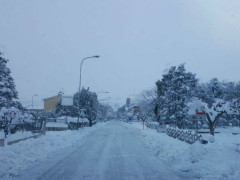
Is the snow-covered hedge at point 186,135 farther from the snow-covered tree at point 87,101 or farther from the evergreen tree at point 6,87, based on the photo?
the snow-covered tree at point 87,101

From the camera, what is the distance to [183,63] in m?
43.8

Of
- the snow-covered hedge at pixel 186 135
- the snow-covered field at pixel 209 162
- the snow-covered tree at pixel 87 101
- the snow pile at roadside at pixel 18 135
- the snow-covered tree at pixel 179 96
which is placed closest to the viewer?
the snow-covered field at pixel 209 162

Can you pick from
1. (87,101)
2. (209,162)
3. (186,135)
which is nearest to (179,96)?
(186,135)

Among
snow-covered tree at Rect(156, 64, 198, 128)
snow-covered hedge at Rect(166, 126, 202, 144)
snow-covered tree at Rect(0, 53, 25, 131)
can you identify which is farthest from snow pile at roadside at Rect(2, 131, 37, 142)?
snow-covered tree at Rect(156, 64, 198, 128)

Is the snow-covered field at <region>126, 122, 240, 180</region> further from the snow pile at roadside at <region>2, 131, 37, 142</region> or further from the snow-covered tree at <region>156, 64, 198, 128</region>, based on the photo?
the snow-covered tree at <region>156, 64, 198, 128</region>

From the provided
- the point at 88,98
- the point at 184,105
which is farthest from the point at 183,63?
the point at 88,98

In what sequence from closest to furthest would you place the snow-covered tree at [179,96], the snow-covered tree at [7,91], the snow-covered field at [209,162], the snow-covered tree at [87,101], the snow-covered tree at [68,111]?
1. the snow-covered field at [209,162]
2. the snow-covered tree at [7,91]
3. the snow-covered tree at [179,96]
4. the snow-covered tree at [68,111]
5. the snow-covered tree at [87,101]

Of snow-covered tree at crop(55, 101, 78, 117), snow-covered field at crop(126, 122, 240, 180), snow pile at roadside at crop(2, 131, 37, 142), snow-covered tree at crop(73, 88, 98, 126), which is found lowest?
snow-covered field at crop(126, 122, 240, 180)

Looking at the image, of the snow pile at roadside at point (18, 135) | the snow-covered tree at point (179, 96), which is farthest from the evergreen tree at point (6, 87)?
the snow-covered tree at point (179, 96)

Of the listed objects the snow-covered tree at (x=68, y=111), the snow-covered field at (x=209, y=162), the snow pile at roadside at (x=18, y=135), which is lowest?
the snow-covered field at (x=209, y=162)

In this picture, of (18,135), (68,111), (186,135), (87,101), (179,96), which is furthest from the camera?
(87,101)

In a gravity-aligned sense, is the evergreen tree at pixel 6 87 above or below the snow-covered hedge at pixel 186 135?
above

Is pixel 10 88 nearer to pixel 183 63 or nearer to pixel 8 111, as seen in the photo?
pixel 8 111

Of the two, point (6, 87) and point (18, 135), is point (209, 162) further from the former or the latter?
point (6, 87)
